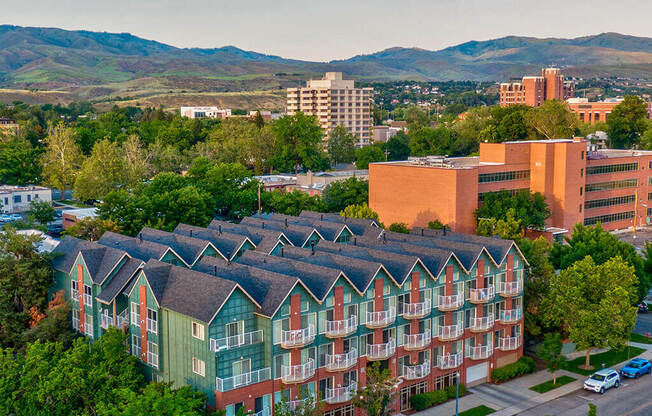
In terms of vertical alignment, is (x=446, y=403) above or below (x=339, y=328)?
below

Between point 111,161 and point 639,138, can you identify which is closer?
point 111,161

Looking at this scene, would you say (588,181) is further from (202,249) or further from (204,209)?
(202,249)

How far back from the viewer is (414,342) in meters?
48.5

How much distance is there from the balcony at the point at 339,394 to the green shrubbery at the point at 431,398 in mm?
5257

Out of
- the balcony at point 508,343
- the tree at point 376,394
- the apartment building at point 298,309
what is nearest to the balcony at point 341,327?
the apartment building at point 298,309

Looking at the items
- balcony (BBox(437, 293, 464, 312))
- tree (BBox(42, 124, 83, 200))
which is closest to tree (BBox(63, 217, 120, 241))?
balcony (BBox(437, 293, 464, 312))

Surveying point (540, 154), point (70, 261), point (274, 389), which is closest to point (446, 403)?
point (274, 389)

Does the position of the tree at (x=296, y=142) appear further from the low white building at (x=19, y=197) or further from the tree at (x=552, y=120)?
the low white building at (x=19, y=197)

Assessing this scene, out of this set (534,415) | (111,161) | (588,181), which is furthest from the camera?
(111,161)

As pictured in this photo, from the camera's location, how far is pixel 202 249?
5462 centimetres

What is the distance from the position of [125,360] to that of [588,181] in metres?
80.1

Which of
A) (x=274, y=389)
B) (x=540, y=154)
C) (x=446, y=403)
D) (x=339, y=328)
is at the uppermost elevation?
(x=540, y=154)

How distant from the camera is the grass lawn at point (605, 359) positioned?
5572cm

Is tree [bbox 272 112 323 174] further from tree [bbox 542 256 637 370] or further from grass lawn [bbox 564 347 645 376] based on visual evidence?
tree [bbox 542 256 637 370]
